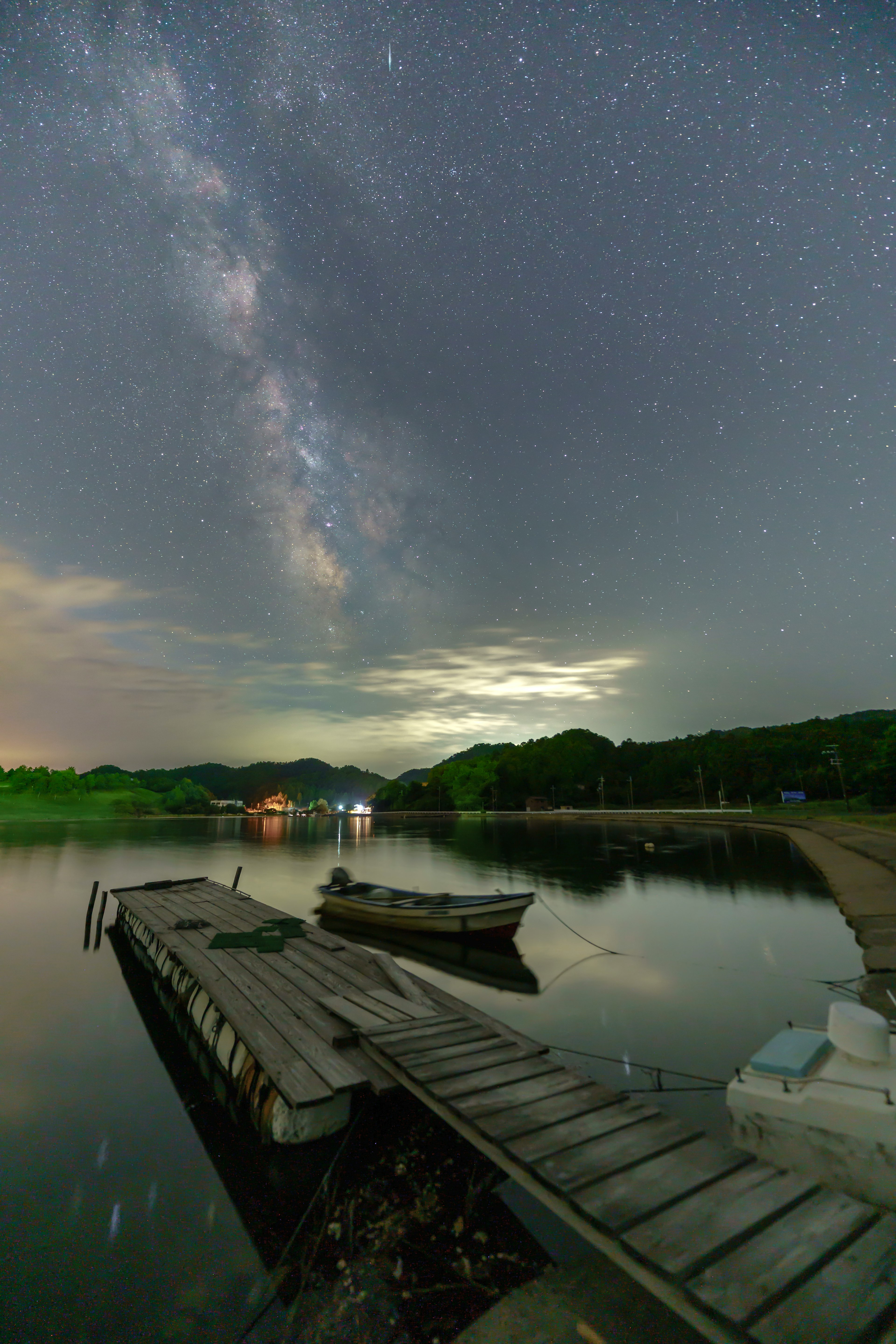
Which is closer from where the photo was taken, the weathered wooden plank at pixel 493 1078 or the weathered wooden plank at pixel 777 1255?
the weathered wooden plank at pixel 777 1255

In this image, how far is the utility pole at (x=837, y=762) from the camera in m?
96.4

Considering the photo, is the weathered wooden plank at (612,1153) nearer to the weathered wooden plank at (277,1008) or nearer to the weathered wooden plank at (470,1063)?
the weathered wooden plank at (470,1063)

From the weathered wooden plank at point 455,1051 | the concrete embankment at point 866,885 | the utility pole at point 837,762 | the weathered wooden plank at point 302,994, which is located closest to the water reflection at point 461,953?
the weathered wooden plank at point 302,994

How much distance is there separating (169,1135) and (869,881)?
35143 mm

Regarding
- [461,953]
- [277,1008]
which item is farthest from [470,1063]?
[461,953]

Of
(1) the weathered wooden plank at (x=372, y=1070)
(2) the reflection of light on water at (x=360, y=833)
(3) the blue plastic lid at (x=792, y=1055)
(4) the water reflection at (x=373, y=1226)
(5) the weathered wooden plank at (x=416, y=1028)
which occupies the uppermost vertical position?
(3) the blue plastic lid at (x=792, y=1055)

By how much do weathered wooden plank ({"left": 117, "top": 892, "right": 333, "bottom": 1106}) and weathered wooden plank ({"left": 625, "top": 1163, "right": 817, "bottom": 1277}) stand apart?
5.05m

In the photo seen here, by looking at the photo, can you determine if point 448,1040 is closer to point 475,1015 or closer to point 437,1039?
point 437,1039

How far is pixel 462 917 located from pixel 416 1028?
47.0 ft

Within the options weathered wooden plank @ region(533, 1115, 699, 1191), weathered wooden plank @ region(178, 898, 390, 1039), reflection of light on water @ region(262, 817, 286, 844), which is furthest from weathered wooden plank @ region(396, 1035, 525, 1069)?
reflection of light on water @ region(262, 817, 286, 844)

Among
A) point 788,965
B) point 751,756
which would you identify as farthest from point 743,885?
point 751,756

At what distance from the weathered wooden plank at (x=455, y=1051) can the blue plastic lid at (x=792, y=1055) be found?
3.48m

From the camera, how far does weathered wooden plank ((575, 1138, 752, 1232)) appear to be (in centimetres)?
534

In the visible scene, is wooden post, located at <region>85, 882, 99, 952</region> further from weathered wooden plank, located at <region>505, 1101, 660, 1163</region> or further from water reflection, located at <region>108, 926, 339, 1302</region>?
weathered wooden plank, located at <region>505, 1101, 660, 1163</region>
